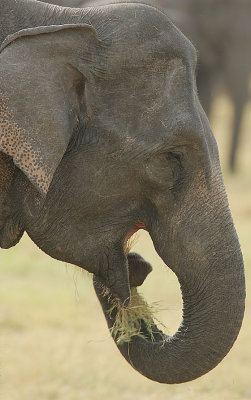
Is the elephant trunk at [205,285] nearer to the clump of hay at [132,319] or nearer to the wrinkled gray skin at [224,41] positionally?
the clump of hay at [132,319]

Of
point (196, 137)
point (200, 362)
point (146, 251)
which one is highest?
point (196, 137)

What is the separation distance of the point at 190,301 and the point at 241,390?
2018 millimetres

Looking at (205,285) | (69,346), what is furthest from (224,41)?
(205,285)

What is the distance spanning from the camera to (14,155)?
10.2 feet

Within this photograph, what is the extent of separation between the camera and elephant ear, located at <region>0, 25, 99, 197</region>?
3088mm

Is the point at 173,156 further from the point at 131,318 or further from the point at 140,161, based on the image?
the point at 131,318

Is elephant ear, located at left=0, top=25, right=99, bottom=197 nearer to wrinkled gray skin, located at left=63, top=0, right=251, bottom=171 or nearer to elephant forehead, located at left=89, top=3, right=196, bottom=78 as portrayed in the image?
elephant forehead, located at left=89, top=3, right=196, bottom=78

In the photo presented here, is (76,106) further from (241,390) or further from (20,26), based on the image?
(241,390)

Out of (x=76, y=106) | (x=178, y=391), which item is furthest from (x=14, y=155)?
(x=178, y=391)

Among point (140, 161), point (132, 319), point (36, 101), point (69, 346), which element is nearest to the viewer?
point (36, 101)

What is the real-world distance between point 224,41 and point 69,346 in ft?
45.5

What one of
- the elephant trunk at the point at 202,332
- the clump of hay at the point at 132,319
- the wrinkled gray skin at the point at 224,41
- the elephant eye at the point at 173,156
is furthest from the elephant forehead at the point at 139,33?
the wrinkled gray skin at the point at 224,41

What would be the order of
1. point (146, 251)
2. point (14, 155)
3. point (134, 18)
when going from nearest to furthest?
1. point (14, 155)
2. point (134, 18)
3. point (146, 251)

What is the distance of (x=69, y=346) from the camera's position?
6188 mm
